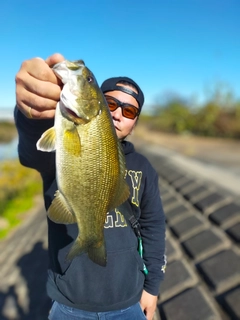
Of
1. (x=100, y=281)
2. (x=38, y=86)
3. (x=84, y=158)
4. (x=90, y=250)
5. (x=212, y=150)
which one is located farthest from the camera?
(x=212, y=150)

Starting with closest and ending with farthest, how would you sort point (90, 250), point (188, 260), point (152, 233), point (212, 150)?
point (90, 250), point (152, 233), point (188, 260), point (212, 150)

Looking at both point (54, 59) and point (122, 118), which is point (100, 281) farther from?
point (54, 59)

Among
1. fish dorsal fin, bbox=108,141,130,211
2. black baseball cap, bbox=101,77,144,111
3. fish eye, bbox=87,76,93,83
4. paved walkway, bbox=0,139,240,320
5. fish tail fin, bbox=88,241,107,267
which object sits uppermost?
fish eye, bbox=87,76,93,83

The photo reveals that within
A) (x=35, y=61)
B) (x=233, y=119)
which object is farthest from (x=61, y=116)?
(x=233, y=119)

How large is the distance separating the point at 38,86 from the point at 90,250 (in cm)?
99

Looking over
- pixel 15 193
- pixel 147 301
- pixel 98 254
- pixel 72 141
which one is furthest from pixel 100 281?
pixel 15 193

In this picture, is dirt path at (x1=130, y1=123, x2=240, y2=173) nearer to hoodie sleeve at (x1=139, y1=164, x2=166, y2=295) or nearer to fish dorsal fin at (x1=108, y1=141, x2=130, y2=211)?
hoodie sleeve at (x1=139, y1=164, x2=166, y2=295)

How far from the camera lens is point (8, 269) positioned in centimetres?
475

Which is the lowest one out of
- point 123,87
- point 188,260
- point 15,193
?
point 15,193

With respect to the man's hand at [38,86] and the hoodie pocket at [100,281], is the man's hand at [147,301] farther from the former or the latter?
the man's hand at [38,86]

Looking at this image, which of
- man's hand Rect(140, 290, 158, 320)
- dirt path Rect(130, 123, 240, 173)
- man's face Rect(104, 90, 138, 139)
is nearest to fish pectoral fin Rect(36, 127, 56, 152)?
man's face Rect(104, 90, 138, 139)

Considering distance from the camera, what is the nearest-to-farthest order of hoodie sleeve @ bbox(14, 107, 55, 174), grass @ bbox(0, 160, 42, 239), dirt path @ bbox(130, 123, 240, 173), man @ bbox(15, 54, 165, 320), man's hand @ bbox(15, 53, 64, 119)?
man's hand @ bbox(15, 53, 64, 119) → man @ bbox(15, 54, 165, 320) → hoodie sleeve @ bbox(14, 107, 55, 174) → grass @ bbox(0, 160, 42, 239) → dirt path @ bbox(130, 123, 240, 173)

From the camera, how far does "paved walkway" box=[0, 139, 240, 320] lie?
9.59 feet

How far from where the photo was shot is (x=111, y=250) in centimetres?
206
